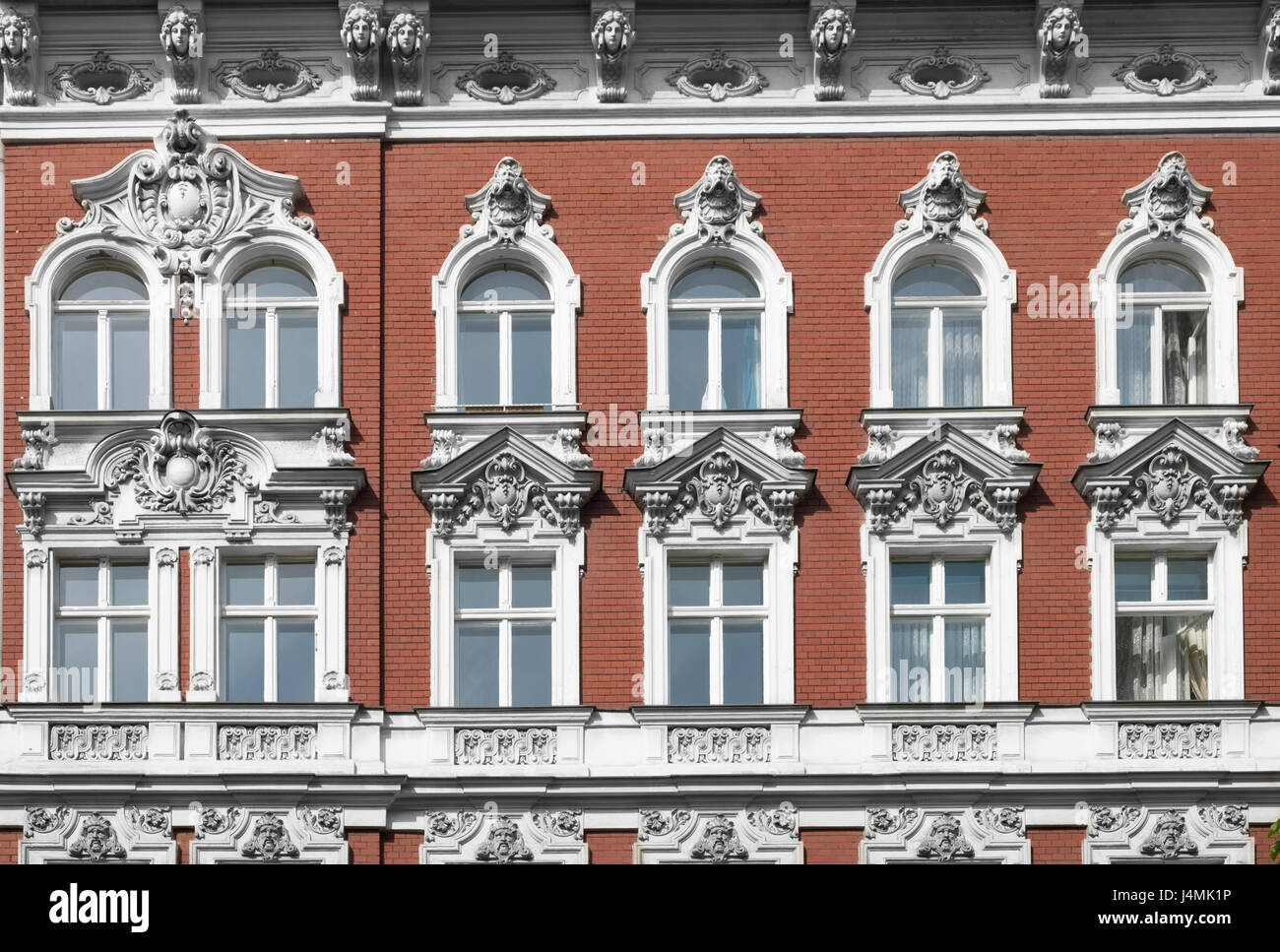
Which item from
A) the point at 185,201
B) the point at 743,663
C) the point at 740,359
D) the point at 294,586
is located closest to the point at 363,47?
the point at 185,201

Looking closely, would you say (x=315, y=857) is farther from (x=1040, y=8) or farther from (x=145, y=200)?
(x=1040, y=8)

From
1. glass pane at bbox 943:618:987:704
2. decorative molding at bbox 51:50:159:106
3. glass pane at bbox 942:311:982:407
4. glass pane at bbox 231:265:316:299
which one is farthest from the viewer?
decorative molding at bbox 51:50:159:106

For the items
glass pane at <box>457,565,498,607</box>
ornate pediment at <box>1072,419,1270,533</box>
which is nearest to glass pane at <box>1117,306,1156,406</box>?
ornate pediment at <box>1072,419,1270,533</box>

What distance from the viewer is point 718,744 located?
2453cm

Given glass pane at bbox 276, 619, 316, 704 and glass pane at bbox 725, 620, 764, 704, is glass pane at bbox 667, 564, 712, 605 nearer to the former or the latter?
glass pane at bbox 725, 620, 764, 704

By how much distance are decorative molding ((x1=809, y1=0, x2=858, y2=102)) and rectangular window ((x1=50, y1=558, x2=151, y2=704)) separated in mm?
9003

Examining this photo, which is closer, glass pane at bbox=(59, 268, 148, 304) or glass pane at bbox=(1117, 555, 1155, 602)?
glass pane at bbox=(1117, 555, 1155, 602)

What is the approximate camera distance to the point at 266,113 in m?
25.8

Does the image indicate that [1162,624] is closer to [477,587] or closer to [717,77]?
[477,587]

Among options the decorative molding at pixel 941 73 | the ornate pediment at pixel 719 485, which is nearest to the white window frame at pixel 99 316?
the ornate pediment at pixel 719 485

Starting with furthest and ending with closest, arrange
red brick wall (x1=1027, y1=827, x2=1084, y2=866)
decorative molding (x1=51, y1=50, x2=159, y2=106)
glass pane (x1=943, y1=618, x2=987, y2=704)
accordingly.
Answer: decorative molding (x1=51, y1=50, x2=159, y2=106) < glass pane (x1=943, y1=618, x2=987, y2=704) < red brick wall (x1=1027, y1=827, x2=1084, y2=866)

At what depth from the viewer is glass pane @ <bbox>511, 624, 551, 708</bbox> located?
2497 cm

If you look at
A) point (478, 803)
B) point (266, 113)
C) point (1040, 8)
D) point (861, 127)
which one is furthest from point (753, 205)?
point (478, 803)

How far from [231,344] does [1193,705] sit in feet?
35.7
